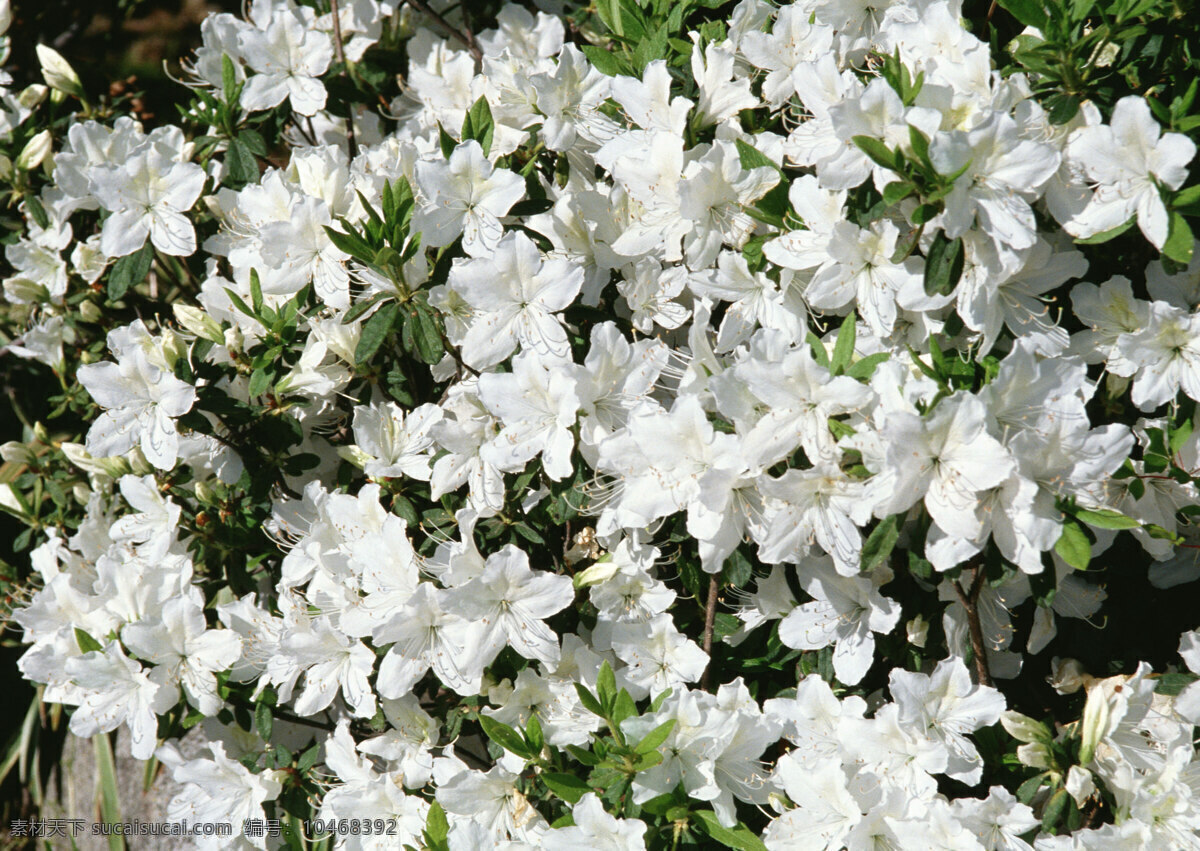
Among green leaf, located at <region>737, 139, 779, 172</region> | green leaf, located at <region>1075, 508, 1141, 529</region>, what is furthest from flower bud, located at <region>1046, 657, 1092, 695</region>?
green leaf, located at <region>737, 139, 779, 172</region>

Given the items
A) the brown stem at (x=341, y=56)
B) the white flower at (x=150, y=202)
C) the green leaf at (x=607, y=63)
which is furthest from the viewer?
the brown stem at (x=341, y=56)

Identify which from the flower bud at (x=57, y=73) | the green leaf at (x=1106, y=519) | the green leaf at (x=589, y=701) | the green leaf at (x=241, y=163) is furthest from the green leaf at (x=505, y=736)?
the flower bud at (x=57, y=73)

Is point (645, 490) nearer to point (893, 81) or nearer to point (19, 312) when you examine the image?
point (893, 81)

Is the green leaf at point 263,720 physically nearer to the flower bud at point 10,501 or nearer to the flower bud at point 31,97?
the flower bud at point 10,501

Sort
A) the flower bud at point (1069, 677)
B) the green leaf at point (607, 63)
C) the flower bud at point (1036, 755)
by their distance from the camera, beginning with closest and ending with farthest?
the flower bud at point (1036, 755) → the flower bud at point (1069, 677) → the green leaf at point (607, 63)

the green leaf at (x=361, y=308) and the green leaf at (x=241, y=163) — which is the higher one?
the green leaf at (x=241, y=163)
